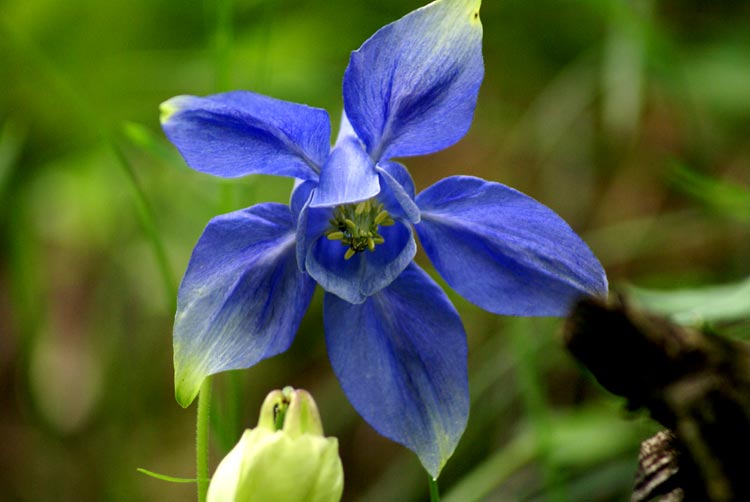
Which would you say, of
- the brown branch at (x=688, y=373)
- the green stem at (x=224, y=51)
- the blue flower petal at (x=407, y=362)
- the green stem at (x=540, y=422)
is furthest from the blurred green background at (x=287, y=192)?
the brown branch at (x=688, y=373)

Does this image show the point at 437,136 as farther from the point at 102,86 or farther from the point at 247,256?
the point at 102,86

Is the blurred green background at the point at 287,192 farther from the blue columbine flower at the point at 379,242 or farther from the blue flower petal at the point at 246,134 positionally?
the blue flower petal at the point at 246,134

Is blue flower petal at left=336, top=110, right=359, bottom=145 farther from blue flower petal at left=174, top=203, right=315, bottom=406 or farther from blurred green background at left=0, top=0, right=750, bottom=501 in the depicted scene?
blurred green background at left=0, top=0, right=750, bottom=501

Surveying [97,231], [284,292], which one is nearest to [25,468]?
[97,231]

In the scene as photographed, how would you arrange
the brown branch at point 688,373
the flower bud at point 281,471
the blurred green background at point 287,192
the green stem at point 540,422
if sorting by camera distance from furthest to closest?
the blurred green background at point 287,192 < the green stem at point 540,422 < the flower bud at point 281,471 < the brown branch at point 688,373

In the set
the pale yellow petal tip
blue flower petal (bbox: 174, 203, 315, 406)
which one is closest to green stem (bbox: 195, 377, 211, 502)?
blue flower petal (bbox: 174, 203, 315, 406)
